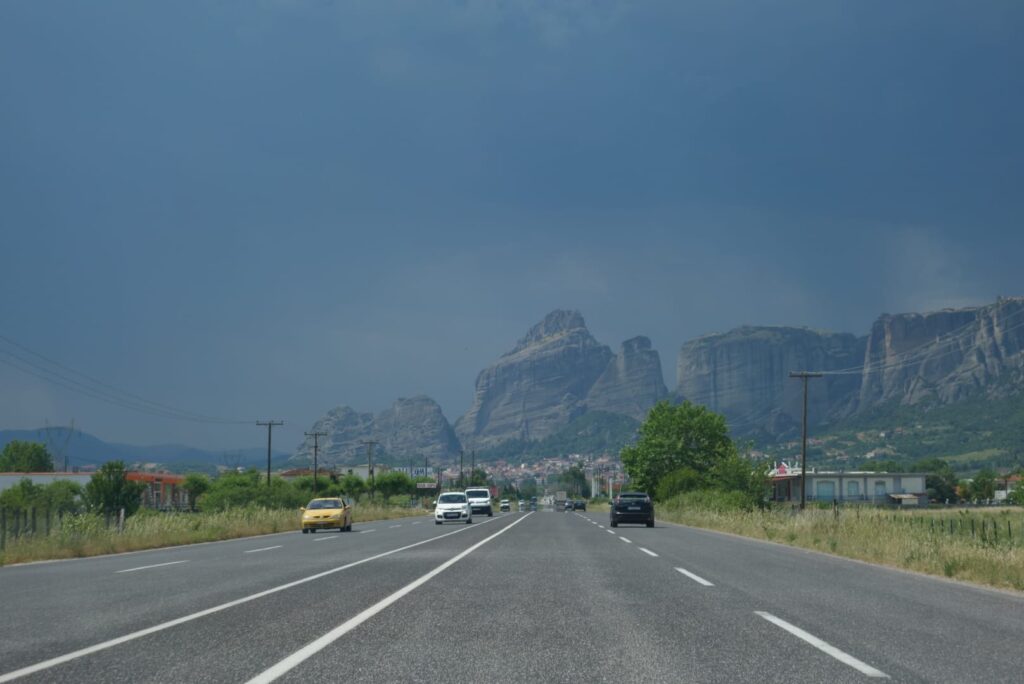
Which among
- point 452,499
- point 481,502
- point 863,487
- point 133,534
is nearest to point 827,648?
point 133,534

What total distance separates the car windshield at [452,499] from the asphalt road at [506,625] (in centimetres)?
3378

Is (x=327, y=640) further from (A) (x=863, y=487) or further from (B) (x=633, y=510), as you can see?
(A) (x=863, y=487)

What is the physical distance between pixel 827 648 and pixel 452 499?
1762 inches

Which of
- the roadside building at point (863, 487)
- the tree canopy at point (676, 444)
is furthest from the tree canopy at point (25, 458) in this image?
the roadside building at point (863, 487)

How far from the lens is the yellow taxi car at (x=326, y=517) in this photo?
130 ft

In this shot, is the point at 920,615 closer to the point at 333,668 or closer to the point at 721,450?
the point at 333,668

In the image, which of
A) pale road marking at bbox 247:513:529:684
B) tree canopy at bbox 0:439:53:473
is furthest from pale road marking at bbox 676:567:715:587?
tree canopy at bbox 0:439:53:473

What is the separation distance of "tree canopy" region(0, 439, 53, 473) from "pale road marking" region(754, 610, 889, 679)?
177897 mm

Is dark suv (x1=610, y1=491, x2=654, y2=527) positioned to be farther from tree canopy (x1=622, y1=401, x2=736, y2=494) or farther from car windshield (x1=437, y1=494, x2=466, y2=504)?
tree canopy (x1=622, y1=401, x2=736, y2=494)

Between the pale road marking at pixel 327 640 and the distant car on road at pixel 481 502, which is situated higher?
the pale road marking at pixel 327 640

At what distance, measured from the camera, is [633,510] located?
43188mm

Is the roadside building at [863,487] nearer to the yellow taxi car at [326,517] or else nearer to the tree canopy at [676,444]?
the tree canopy at [676,444]

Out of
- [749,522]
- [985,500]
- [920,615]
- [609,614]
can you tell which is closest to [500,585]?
[609,614]

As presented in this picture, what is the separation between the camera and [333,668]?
23.3 feet
